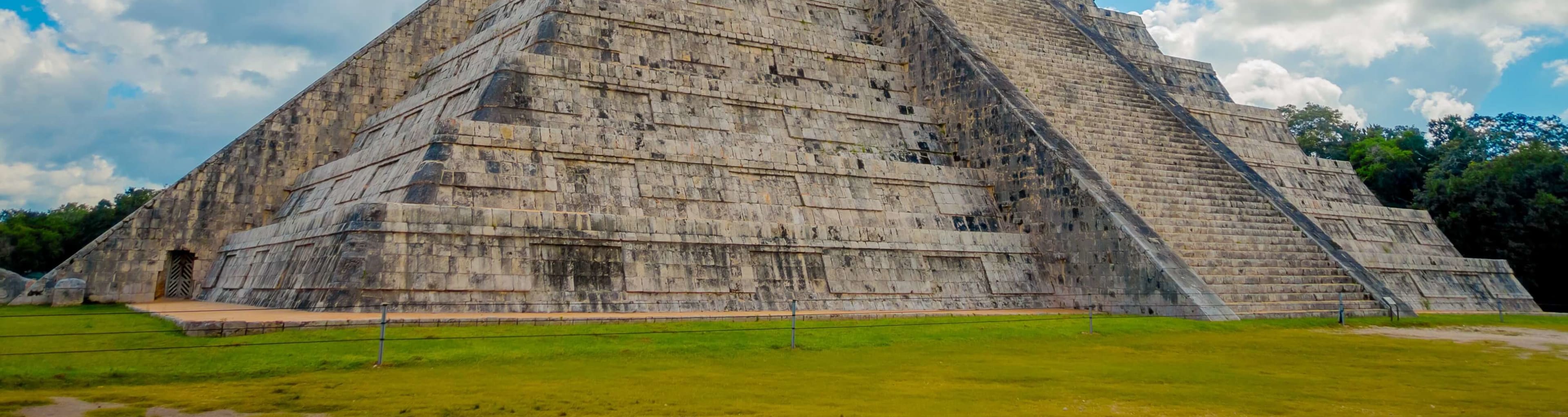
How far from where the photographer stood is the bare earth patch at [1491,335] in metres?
14.1

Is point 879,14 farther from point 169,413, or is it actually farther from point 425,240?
point 169,413

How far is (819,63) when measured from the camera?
23172 mm

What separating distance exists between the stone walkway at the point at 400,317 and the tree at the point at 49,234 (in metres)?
21.1

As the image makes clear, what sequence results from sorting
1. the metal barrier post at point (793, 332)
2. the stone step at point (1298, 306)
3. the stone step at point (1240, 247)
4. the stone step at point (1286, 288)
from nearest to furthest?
the metal barrier post at point (793, 332)
the stone step at point (1298, 306)
the stone step at point (1286, 288)
the stone step at point (1240, 247)

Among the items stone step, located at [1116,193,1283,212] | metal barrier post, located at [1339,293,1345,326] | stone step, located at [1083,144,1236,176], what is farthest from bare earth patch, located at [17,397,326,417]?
stone step, located at [1083,144,1236,176]

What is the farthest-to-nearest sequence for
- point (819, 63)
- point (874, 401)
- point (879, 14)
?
point (879, 14) → point (819, 63) → point (874, 401)

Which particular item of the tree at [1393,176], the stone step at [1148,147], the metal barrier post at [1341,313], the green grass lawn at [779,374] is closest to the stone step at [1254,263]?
the metal barrier post at [1341,313]

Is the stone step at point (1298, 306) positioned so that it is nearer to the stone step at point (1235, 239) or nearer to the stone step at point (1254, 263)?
the stone step at point (1254, 263)

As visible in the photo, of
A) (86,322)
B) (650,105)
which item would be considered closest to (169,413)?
(86,322)

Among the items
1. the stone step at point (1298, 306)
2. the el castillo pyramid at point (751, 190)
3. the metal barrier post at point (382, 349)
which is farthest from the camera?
the stone step at point (1298, 306)

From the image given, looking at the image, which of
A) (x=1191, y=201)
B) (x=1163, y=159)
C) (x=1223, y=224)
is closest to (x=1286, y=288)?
(x=1223, y=224)

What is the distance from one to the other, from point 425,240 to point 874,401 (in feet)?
29.0

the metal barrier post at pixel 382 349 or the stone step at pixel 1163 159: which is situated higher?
the stone step at pixel 1163 159

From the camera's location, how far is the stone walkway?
39.0ft
